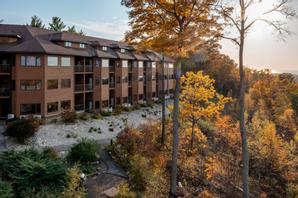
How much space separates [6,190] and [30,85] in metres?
17.7

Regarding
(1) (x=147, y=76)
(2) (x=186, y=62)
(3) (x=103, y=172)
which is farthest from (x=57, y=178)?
(1) (x=147, y=76)

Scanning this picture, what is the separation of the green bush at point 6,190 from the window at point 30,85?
1671cm

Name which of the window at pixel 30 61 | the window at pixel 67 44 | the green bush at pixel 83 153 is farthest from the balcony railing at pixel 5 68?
A: the green bush at pixel 83 153

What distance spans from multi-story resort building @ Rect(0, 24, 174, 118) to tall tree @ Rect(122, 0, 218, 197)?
7.87 meters

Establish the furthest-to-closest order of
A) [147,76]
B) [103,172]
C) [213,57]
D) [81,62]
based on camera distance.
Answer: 1. [147,76]
2. [81,62]
3. [103,172]
4. [213,57]

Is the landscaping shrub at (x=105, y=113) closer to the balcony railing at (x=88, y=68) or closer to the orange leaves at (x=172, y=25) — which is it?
the balcony railing at (x=88, y=68)

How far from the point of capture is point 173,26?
43.0 feet

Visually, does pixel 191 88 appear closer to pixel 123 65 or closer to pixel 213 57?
pixel 213 57

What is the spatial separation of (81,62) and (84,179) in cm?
2121

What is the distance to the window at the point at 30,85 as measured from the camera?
27.3m

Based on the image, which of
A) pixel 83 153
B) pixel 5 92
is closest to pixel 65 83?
pixel 5 92

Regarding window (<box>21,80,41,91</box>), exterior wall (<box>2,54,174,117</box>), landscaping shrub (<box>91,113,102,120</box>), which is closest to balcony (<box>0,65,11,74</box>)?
exterior wall (<box>2,54,174,117</box>)

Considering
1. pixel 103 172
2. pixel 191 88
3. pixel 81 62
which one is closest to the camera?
pixel 103 172

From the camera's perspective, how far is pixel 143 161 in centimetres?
1441
